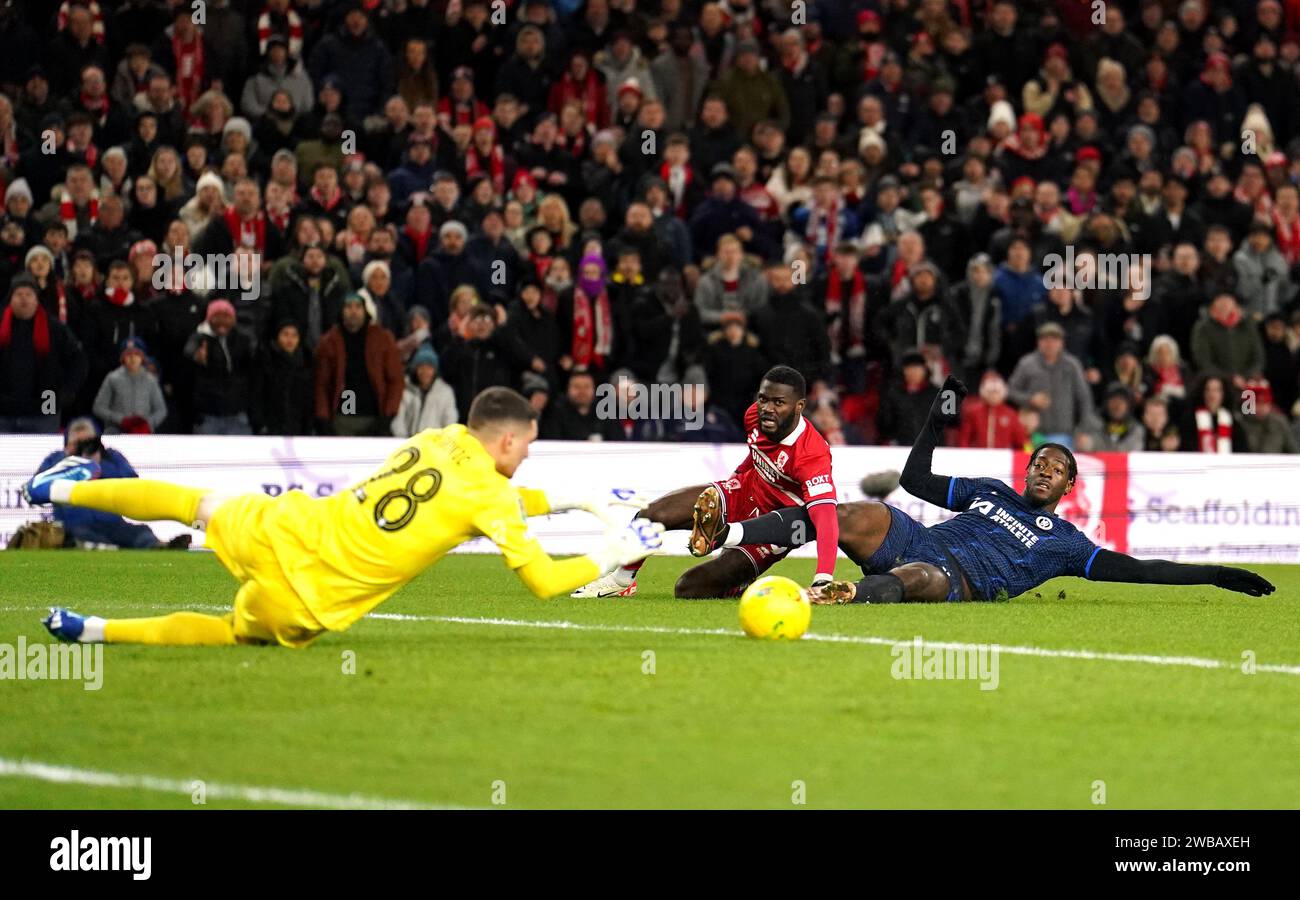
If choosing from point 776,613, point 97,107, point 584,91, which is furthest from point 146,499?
point 584,91

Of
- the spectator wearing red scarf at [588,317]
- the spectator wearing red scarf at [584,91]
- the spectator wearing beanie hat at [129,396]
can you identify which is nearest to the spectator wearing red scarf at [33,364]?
the spectator wearing beanie hat at [129,396]

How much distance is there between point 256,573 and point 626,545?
67.2 inches

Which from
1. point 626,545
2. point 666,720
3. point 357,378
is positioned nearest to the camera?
point 666,720

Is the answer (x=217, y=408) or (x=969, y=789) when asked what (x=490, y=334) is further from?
(x=969, y=789)

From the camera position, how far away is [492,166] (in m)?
21.7

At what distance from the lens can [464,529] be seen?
29.5 ft

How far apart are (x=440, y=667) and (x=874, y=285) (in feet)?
42.9

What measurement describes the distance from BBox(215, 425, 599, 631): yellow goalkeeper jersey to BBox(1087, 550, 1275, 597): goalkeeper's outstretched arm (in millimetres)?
4711

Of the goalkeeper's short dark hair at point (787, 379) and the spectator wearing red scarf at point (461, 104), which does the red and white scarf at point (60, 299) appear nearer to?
the spectator wearing red scarf at point (461, 104)

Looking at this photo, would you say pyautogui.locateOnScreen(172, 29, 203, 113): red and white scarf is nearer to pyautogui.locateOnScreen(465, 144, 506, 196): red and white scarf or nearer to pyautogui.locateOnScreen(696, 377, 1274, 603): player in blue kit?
pyautogui.locateOnScreen(465, 144, 506, 196): red and white scarf

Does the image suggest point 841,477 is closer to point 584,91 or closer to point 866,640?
point 584,91

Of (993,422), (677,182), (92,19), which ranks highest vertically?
(92,19)

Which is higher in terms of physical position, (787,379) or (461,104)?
(461,104)
